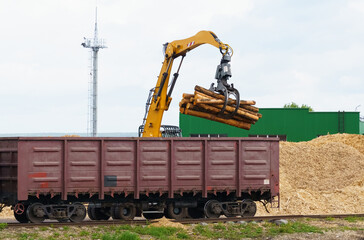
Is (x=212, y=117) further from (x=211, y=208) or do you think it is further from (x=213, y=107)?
(x=211, y=208)

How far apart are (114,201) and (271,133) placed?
31.2 metres

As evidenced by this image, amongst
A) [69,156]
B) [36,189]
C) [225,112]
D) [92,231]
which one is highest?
[225,112]

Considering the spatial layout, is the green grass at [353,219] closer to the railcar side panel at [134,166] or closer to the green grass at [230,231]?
the railcar side panel at [134,166]

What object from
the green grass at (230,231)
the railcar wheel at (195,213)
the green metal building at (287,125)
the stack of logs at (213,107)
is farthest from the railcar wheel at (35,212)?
the green metal building at (287,125)

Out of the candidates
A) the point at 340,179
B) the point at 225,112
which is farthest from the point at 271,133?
the point at 225,112

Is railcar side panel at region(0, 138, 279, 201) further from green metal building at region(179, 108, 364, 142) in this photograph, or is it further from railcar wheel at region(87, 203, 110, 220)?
green metal building at region(179, 108, 364, 142)

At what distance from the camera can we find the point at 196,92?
17938 mm

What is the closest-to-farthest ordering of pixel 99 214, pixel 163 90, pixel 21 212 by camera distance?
pixel 21 212 < pixel 99 214 < pixel 163 90

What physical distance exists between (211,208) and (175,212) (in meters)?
1.17

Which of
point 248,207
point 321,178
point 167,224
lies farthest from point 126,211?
point 321,178

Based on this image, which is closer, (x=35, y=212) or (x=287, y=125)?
(x=35, y=212)

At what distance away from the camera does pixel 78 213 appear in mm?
15883

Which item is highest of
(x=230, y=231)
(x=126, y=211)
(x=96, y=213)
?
(x=126, y=211)

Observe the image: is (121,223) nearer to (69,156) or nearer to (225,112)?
(69,156)
